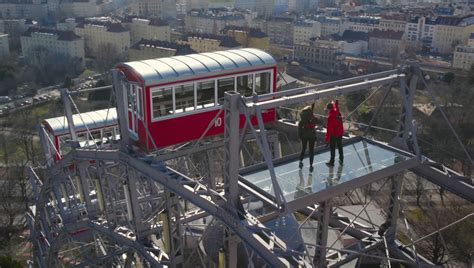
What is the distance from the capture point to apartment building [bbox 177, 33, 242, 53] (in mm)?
60250

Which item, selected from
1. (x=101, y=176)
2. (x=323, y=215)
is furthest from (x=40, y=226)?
(x=323, y=215)

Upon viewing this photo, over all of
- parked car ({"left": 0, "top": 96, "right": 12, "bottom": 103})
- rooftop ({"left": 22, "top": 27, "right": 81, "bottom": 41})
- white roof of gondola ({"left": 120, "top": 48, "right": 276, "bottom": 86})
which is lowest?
parked car ({"left": 0, "top": 96, "right": 12, "bottom": 103})

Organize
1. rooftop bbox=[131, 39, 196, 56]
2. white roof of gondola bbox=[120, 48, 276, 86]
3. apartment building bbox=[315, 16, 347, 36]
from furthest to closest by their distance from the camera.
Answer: apartment building bbox=[315, 16, 347, 36], rooftop bbox=[131, 39, 196, 56], white roof of gondola bbox=[120, 48, 276, 86]

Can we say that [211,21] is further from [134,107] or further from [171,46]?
[134,107]

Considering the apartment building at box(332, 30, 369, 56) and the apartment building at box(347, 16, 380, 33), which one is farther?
the apartment building at box(347, 16, 380, 33)

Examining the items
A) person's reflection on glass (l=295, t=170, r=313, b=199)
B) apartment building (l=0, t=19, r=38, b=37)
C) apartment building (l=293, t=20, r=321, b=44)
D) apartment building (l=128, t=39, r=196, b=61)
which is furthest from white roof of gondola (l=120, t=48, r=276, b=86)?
apartment building (l=0, t=19, r=38, b=37)

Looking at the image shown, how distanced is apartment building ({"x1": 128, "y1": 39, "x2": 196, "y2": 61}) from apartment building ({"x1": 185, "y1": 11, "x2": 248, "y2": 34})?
82.4ft

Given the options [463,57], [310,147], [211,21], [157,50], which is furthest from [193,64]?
[211,21]

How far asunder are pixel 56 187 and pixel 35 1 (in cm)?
9459

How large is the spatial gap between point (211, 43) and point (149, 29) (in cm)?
1803

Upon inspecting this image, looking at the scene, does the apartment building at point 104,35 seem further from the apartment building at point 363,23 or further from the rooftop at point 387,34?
the apartment building at point 363,23

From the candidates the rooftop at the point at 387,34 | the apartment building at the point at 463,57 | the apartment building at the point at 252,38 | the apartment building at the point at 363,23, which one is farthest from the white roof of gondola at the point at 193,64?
the apartment building at the point at 363,23

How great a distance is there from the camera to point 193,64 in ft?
35.8

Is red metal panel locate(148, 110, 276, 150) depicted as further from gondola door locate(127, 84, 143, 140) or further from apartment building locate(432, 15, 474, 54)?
apartment building locate(432, 15, 474, 54)
